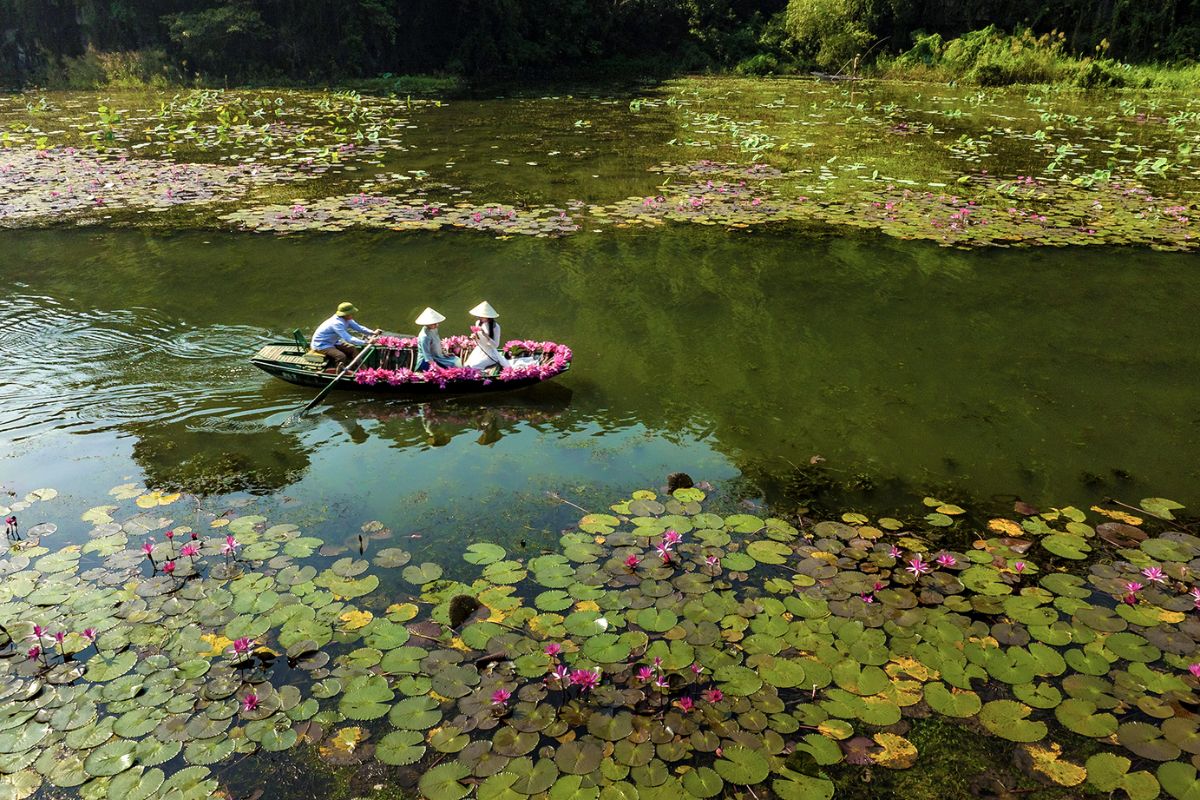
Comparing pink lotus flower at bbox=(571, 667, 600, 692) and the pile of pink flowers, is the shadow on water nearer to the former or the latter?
the pile of pink flowers

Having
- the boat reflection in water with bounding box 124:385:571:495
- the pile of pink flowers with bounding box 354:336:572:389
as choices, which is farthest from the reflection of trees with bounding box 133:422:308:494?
the pile of pink flowers with bounding box 354:336:572:389

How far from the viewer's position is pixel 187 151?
718 inches

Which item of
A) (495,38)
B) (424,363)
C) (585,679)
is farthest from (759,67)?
(585,679)

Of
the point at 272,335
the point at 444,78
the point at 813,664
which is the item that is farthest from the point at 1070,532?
the point at 444,78

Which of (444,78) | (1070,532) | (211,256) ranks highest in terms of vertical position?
(444,78)

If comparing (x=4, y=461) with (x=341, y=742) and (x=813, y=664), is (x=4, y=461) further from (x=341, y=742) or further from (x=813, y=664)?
(x=813, y=664)

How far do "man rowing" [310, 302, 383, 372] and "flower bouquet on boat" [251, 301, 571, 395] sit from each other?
0.4 inches

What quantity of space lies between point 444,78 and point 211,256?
85.5ft

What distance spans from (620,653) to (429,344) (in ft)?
14.1

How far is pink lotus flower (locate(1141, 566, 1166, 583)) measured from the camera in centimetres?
488

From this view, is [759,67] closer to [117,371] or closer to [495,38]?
[495,38]

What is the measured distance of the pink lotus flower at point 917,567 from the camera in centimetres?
493

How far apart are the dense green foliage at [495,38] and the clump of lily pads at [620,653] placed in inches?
1242

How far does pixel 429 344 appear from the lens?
305 inches
